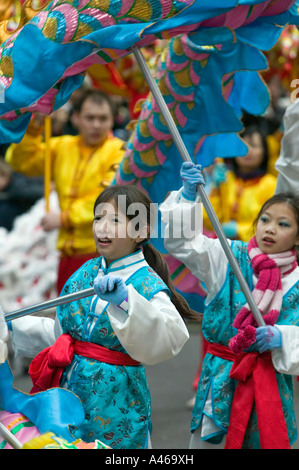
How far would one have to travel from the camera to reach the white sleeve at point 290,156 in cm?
370

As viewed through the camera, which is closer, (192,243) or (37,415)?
(37,415)

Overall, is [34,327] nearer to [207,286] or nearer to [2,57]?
[207,286]

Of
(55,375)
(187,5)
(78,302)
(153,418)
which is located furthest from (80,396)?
(153,418)

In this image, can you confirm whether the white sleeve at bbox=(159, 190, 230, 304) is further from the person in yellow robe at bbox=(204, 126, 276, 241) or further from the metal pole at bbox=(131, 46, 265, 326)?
the person in yellow robe at bbox=(204, 126, 276, 241)

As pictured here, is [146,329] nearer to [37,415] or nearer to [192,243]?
[37,415]

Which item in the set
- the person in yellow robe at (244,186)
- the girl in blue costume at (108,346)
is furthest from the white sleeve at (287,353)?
the person in yellow robe at (244,186)

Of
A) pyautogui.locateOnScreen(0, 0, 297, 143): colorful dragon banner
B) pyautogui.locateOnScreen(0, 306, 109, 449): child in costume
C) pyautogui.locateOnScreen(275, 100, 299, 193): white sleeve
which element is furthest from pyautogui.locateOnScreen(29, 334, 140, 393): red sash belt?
pyautogui.locateOnScreen(275, 100, 299, 193): white sleeve

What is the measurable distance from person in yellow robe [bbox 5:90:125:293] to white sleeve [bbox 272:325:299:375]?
2.01m

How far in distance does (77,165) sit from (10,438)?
2.88m

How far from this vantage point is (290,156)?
373cm

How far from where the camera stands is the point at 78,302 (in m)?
2.88

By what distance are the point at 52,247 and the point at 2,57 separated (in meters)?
3.36

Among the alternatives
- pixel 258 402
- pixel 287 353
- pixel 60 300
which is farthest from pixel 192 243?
pixel 60 300

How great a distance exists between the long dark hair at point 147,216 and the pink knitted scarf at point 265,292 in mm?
178
